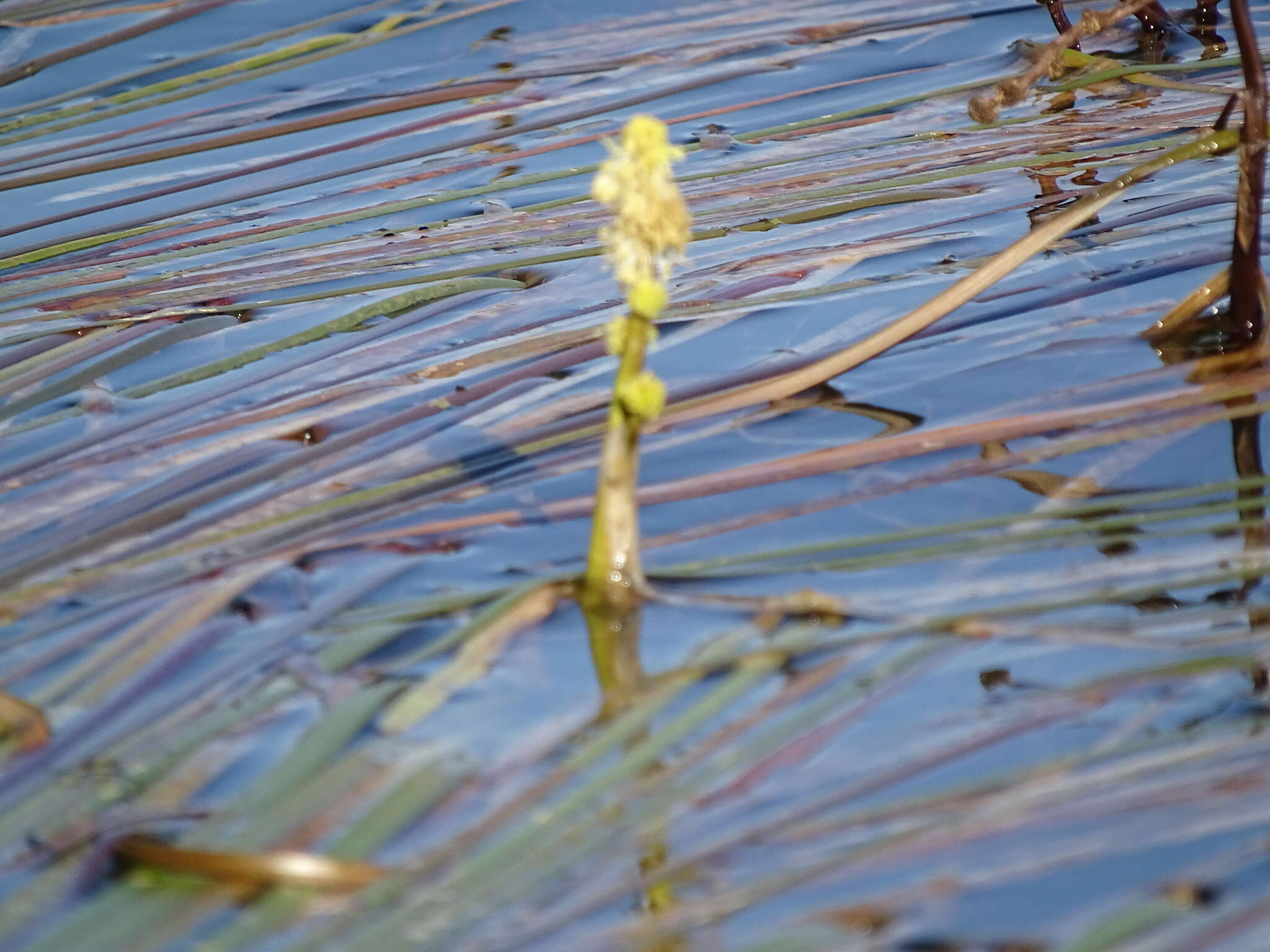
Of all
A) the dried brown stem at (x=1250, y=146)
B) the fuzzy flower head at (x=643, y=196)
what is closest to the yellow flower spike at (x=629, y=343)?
the fuzzy flower head at (x=643, y=196)

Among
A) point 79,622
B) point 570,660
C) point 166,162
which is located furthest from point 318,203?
point 570,660

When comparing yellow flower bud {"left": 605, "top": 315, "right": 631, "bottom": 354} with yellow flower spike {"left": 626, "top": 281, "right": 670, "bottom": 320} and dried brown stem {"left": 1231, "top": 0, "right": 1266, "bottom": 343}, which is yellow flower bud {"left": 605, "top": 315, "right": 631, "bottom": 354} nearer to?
yellow flower spike {"left": 626, "top": 281, "right": 670, "bottom": 320}

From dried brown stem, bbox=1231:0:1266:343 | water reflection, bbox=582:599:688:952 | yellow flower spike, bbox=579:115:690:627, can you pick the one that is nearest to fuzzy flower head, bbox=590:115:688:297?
yellow flower spike, bbox=579:115:690:627

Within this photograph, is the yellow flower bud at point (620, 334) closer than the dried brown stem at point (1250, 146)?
Yes

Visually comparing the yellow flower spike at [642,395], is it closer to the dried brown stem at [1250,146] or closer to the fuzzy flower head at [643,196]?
the fuzzy flower head at [643,196]

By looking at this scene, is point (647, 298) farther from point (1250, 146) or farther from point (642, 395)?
point (1250, 146)

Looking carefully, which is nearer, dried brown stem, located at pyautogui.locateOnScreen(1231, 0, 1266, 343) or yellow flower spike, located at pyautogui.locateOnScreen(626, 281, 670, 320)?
yellow flower spike, located at pyautogui.locateOnScreen(626, 281, 670, 320)

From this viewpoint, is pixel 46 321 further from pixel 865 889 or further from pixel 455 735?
pixel 865 889
